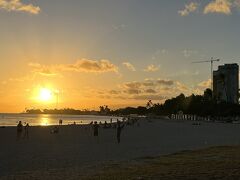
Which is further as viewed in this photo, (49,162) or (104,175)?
(49,162)

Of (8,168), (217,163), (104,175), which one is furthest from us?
(8,168)

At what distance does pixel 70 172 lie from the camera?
16.2 meters

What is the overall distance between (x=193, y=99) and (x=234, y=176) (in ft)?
523

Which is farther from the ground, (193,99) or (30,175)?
(193,99)

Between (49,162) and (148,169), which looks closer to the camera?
(148,169)

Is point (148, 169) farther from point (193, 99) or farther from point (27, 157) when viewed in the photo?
point (193, 99)

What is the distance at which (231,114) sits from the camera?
15162cm

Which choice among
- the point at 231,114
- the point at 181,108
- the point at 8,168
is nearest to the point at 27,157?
the point at 8,168

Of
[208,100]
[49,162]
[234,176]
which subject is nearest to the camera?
[234,176]

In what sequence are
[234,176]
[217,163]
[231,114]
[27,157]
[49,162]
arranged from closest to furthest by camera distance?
[234,176] < [217,163] < [49,162] < [27,157] < [231,114]

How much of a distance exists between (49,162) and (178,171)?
8694 mm

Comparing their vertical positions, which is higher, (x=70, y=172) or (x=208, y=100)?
(x=208, y=100)

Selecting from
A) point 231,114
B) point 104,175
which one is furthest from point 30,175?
point 231,114

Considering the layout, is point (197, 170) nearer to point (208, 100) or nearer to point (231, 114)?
point (231, 114)
